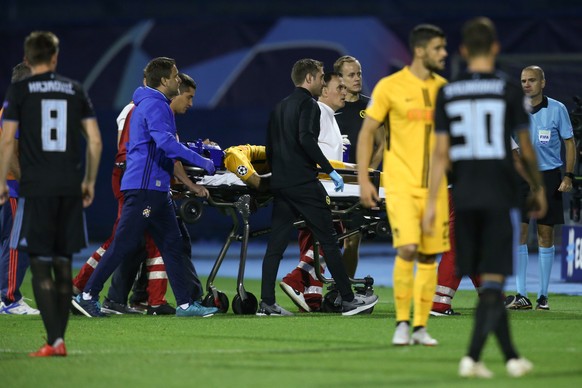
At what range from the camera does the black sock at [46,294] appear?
7.64 meters

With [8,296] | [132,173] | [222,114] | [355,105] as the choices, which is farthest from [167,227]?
[222,114]

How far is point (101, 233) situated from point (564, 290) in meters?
9.81

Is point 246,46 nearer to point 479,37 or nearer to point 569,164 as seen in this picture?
point 569,164

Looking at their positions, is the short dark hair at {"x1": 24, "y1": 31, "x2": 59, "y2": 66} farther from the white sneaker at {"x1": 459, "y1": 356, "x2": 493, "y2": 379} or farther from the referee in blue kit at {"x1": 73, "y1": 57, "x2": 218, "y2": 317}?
the white sneaker at {"x1": 459, "y1": 356, "x2": 493, "y2": 379}

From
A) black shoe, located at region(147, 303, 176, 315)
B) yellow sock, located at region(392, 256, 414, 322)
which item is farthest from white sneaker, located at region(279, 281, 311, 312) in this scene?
yellow sock, located at region(392, 256, 414, 322)

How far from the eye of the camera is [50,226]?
7.68 meters

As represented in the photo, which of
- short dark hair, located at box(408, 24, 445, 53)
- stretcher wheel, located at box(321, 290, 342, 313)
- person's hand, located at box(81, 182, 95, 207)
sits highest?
short dark hair, located at box(408, 24, 445, 53)

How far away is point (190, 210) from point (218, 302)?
958 mm

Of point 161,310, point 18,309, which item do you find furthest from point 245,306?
point 18,309

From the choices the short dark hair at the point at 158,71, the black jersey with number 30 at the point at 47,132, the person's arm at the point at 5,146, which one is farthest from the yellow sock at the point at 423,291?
the short dark hair at the point at 158,71

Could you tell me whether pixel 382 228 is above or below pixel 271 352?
above

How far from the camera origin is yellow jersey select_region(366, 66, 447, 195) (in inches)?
319

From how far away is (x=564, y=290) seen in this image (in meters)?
13.9

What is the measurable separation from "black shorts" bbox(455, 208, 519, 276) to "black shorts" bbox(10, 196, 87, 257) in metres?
2.42
